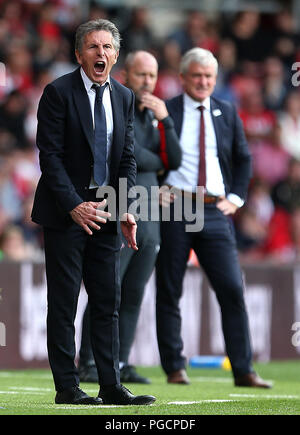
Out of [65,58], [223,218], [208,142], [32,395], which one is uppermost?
[65,58]

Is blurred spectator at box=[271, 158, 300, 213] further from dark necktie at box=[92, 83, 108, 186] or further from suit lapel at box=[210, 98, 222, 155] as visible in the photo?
dark necktie at box=[92, 83, 108, 186]

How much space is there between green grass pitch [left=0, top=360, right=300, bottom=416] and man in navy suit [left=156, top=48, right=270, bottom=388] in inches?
14.9

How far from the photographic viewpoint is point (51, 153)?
588 centimetres

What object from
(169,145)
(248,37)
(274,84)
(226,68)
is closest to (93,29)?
(169,145)

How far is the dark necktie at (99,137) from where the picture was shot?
5.94 meters

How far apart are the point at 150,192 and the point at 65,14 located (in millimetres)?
7943

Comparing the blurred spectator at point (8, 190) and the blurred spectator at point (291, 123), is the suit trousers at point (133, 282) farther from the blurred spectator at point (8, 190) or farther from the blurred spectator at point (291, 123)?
the blurred spectator at point (291, 123)

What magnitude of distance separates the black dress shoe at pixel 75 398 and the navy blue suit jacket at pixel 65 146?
886mm

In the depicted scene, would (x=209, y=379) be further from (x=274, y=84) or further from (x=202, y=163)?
(x=274, y=84)

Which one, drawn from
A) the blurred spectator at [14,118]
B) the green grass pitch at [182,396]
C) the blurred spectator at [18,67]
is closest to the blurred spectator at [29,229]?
the blurred spectator at [14,118]
